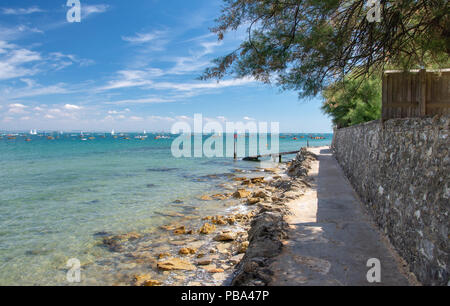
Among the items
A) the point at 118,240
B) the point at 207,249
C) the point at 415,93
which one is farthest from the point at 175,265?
the point at 415,93

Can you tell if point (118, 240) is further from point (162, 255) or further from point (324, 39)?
point (324, 39)

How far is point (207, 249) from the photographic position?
7664 millimetres

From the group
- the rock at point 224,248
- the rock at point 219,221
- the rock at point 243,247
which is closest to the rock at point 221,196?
the rock at point 219,221

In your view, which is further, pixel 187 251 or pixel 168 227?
pixel 168 227

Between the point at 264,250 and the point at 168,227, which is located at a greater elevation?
the point at 264,250

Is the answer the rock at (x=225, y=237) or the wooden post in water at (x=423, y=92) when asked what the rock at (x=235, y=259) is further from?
the wooden post in water at (x=423, y=92)

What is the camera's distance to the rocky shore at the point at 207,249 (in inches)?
198

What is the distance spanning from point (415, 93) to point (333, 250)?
165 inches

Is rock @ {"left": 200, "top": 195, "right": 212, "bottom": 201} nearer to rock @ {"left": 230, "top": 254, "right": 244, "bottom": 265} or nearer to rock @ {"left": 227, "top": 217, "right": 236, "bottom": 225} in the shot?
rock @ {"left": 227, "top": 217, "right": 236, "bottom": 225}

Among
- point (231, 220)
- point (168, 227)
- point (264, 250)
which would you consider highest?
point (264, 250)

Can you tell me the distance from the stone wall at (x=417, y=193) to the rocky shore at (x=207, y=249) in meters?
2.04

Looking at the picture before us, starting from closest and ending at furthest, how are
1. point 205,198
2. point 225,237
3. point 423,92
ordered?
point 423,92 < point 225,237 < point 205,198

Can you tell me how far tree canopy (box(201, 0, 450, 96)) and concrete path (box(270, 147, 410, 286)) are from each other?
323 centimetres
